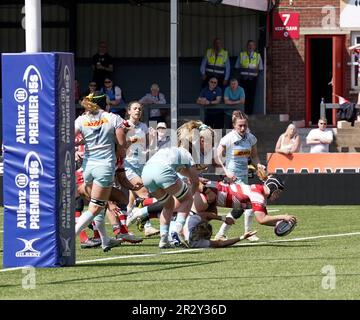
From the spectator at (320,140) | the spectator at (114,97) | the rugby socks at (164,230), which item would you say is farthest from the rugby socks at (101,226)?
the spectator at (114,97)

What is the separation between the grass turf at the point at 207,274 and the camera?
11.1 metres

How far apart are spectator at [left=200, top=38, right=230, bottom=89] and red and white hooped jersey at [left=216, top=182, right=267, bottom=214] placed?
1606 cm

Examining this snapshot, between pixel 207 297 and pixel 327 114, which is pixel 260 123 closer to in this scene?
pixel 327 114

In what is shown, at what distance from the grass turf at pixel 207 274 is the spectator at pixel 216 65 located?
628 inches

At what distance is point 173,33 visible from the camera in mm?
26844

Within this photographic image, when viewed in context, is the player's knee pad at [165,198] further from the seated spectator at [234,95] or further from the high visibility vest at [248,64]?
the high visibility vest at [248,64]

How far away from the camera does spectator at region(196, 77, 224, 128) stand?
105 ft

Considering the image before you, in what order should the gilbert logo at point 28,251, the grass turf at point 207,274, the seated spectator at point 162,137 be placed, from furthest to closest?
the seated spectator at point 162,137, the gilbert logo at point 28,251, the grass turf at point 207,274

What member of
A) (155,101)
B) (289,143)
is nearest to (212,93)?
(155,101)

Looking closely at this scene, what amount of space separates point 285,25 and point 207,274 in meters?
23.5

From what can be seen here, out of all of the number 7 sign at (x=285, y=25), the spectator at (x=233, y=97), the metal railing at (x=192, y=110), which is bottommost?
the metal railing at (x=192, y=110)

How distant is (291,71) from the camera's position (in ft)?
118
